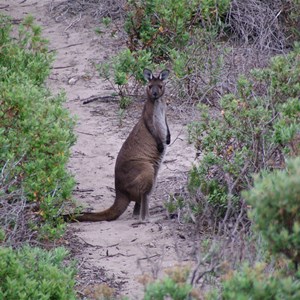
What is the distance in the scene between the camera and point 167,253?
704cm

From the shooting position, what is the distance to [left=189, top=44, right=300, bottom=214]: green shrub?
22.9 feet

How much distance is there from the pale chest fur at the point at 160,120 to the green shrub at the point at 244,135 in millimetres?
696

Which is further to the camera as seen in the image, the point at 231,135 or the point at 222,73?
the point at 222,73

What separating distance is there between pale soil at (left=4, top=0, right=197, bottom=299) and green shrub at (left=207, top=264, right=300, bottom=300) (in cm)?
66

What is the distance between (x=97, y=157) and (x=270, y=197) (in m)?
5.45

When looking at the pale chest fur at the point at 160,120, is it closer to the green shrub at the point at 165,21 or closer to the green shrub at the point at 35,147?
the green shrub at the point at 35,147

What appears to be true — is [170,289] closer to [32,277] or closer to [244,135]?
[32,277]

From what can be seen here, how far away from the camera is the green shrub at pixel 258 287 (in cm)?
396

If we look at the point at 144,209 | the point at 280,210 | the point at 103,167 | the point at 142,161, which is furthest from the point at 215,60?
the point at 280,210

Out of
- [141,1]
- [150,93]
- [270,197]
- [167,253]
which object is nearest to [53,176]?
[167,253]

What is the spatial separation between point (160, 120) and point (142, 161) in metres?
0.59

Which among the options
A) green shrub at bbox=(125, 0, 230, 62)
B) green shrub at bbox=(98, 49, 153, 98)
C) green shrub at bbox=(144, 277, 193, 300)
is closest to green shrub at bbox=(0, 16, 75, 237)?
green shrub at bbox=(144, 277, 193, 300)

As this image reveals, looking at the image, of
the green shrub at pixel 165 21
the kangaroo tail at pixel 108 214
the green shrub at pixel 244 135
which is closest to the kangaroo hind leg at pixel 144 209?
the kangaroo tail at pixel 108 214

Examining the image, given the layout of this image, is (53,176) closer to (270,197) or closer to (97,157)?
(97,157)
